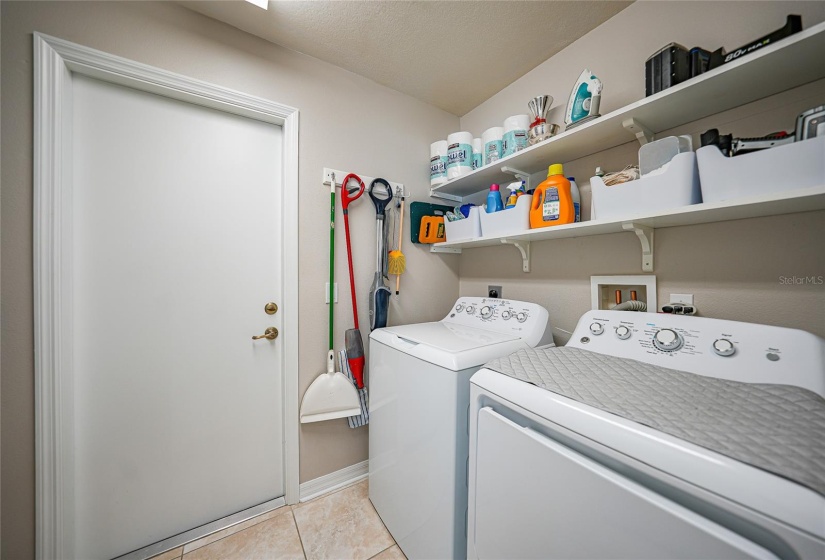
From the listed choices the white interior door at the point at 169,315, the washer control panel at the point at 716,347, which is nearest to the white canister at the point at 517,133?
the washer control panel at the point at 716,347

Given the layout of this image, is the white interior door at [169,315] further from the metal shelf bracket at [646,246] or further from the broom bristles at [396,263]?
the metal shelf bracket at [646,246]

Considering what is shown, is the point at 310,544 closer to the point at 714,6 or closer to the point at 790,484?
the point at 790,484

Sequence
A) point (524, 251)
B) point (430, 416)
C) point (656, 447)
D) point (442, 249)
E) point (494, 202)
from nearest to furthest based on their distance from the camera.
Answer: point (656, 447) < point (430, 416) < point (494, 202) < point (524, 251) < point (442, 249)

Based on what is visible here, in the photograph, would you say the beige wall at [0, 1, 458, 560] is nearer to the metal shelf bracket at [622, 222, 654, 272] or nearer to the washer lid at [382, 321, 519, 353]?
the washer lid at [382, 321, 519, 353]

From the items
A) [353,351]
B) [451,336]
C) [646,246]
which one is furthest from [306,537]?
[646,246]

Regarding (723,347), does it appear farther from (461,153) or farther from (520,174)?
(461,153)

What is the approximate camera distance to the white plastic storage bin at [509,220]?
1.35 m

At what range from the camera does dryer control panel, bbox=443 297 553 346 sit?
130cm

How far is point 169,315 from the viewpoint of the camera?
4.35 ft

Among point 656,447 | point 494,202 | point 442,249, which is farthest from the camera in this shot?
point 442,249

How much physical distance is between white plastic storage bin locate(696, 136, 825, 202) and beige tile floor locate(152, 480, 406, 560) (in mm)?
1816

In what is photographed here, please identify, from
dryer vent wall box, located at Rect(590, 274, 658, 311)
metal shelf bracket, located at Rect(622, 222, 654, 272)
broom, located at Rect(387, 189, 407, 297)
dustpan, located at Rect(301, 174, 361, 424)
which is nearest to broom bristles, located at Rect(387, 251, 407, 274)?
broom, located at Rect(387, 189, 407, 297)

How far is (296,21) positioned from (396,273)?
4.39ft

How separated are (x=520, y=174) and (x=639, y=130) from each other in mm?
548
